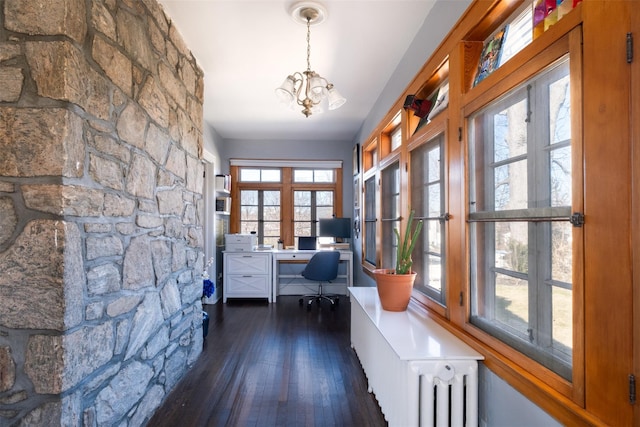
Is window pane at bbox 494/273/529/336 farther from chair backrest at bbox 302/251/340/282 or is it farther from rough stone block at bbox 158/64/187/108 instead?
chair backrest at bbox 302/251/340/282

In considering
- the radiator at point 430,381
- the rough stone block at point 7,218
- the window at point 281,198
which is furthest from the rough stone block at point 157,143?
the window at point 281,198

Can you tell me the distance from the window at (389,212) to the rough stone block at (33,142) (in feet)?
8.07

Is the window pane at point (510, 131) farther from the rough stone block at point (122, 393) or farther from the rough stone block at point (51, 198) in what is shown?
the rough stone block at point (122, 393)

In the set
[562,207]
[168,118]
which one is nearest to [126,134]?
[168,118]

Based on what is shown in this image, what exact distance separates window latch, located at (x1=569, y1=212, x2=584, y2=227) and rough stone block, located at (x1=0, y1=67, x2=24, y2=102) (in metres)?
1.97

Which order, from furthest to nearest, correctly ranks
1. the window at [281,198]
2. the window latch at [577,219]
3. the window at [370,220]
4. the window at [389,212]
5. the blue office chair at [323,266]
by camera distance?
1. the window at [281,198]
2. the blue office chair at [323,266]
3. the window at [370,220]
4. the window at [389,212]
5. the window latch at [577,219]

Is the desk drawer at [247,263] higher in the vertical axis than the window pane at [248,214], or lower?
lower

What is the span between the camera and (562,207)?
41.2 inches

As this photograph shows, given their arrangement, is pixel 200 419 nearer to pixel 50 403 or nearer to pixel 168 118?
pixel 50 403

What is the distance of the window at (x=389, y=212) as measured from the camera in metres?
3.10

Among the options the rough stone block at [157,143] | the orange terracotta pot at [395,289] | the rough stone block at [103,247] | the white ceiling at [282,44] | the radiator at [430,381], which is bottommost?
the radiator at [430,381]

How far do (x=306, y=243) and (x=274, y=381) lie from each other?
2796mm

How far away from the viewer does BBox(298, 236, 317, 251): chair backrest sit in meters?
5.02

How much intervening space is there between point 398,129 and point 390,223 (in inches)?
36.6
